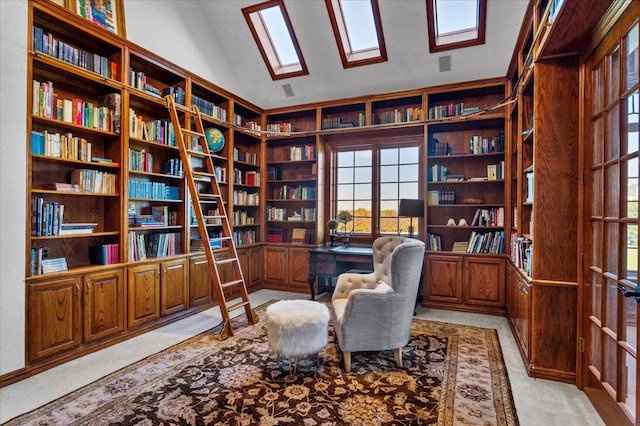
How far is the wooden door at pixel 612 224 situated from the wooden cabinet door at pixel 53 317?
386cm

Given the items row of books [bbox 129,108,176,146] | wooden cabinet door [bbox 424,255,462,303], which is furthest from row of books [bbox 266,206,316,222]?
row of books [bbox 129,108,176,146]

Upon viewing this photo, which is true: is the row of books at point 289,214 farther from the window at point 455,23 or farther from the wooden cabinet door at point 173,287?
the window at point 455,23

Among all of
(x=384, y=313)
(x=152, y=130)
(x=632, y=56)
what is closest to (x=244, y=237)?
(x=152, y=130)

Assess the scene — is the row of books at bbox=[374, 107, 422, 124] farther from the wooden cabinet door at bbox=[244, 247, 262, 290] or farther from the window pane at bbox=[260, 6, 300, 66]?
the wooden cabinet door at bbox=[244, 247, 262, 290]

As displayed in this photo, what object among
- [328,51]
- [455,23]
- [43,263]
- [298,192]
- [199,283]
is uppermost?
[455,23]

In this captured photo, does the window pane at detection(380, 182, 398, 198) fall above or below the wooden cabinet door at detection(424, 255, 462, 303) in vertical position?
above

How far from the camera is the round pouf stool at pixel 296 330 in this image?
2492mm

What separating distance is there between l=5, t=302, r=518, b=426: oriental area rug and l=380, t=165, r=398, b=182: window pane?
257cm

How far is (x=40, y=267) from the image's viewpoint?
2691 millimetres

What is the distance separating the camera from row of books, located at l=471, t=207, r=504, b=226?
4195mm

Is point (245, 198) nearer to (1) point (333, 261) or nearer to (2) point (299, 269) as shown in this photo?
(2) point (299, 269)

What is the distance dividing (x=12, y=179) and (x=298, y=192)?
11.5ft

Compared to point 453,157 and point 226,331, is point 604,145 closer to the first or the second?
point 453,157

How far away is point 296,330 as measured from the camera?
249 cm
